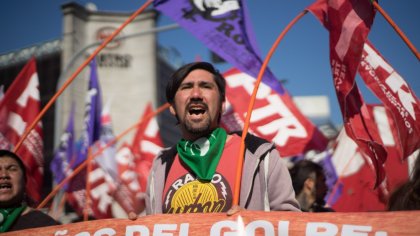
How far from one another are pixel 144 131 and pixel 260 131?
3.67 metres

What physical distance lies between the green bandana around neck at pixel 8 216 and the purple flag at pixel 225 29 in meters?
2.06

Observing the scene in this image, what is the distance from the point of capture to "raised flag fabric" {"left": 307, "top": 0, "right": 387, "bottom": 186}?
3.45 m

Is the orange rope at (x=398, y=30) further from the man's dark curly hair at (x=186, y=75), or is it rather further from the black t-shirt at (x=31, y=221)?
the black t-shirt at (x=31, y=221)

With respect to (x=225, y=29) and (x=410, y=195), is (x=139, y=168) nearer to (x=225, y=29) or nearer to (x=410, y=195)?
(x=225, y=29)

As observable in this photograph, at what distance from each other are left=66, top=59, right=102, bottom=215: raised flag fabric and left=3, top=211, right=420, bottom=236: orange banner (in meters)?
4.99

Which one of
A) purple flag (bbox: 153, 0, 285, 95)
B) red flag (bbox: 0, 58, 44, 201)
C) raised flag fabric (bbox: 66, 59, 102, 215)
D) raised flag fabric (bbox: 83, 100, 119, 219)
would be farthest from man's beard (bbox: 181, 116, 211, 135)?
raised flag fabric (bbox: 83, 100, 119, 219)

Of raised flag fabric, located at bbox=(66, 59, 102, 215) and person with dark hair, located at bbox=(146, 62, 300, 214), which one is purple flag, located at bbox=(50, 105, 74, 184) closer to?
raised flag fabric, located at bbox=(66, 59, 102, 215)

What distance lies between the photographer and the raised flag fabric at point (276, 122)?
5652 millimetres

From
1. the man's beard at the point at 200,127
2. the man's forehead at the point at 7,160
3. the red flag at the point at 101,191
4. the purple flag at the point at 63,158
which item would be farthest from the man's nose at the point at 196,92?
the red flag at the point at 101,191

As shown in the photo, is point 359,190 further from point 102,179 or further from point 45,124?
point 45,124

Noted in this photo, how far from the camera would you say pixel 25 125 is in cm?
564

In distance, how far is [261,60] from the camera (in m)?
4.18

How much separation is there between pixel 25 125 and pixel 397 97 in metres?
4.07

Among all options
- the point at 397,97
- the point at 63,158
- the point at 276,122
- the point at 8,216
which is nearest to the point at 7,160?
the point at 8,216
